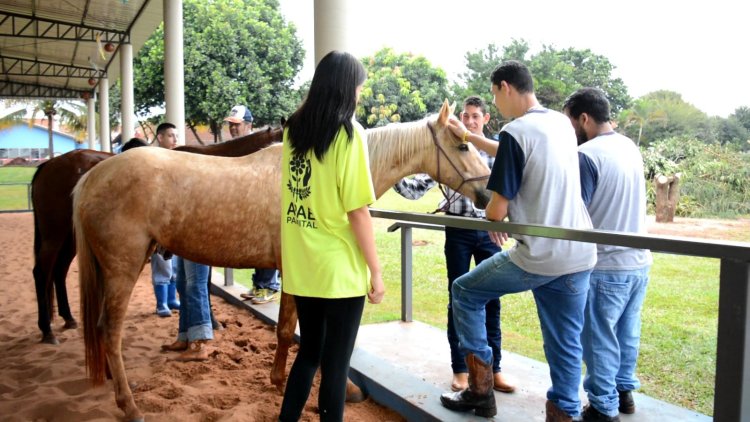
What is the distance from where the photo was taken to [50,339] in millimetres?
4680

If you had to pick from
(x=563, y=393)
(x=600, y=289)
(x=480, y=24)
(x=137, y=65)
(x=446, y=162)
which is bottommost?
(x=563, y=393)

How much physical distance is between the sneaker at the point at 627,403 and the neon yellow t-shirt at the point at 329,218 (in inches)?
62.4

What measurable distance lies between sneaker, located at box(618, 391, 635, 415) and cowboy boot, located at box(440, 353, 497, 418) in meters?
0.68

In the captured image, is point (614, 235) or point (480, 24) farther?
point (480, 24)

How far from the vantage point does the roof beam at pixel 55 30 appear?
14266 millimetres

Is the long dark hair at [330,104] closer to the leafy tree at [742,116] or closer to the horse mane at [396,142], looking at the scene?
the horse mane at [396,142]

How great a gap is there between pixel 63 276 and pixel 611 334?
16.1 ft

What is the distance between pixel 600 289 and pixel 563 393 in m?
0.65

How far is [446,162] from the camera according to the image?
319cm

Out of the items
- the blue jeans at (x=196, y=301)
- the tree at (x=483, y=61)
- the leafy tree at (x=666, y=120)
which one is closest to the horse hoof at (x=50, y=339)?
the blue jeans at (x=196, y=301)

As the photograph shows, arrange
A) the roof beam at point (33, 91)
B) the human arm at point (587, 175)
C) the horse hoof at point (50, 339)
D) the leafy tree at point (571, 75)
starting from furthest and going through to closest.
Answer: the leafy tree at point (571, 75), the roof beam at point (33, 91), the horse hoof at point (50, 339), the human arm at point (587, 175)

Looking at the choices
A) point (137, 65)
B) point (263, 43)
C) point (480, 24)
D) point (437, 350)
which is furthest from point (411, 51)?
point (437, 350)

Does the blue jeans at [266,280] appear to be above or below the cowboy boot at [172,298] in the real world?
above

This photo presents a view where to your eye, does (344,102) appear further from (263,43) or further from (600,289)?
(263,43)
